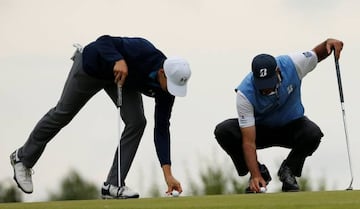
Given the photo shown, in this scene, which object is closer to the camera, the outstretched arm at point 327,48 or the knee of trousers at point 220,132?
the outstretched arm at point 327,48

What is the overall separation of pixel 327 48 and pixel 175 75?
1.98m

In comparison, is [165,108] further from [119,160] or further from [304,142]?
[304,142]

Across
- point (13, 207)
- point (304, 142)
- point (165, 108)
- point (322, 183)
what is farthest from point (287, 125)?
point (322, 183)

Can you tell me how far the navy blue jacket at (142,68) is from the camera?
9344 mm

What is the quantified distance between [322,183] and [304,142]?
16.4 m

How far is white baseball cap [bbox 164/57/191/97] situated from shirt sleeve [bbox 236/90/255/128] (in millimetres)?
1019

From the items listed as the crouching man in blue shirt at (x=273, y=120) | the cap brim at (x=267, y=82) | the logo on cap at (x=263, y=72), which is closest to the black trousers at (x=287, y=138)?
the crouching man in blue shirt at (x=273, y=120)

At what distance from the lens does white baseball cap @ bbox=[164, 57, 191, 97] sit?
29.8ft

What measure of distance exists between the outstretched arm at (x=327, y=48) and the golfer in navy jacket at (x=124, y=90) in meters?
1.72

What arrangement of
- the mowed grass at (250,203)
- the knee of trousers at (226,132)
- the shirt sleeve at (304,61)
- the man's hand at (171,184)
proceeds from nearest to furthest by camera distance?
the mowed grass at (250,203)
the man's hand at (171,184)
the shirt sleeve at (304,61)
the knee of trousers at (226,132)

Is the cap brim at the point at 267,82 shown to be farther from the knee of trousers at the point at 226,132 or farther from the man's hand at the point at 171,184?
the man's hand at the point at 171,184

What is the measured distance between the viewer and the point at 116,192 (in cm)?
964

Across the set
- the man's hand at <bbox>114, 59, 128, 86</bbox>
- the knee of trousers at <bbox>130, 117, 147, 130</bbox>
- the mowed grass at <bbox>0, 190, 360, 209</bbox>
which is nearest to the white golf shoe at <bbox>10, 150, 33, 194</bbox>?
the knee of trousers at <bbox>130, 117, 147, 130</bbox>

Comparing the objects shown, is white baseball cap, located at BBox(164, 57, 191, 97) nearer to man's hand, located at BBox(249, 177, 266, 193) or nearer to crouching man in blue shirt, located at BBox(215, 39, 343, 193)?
crouching man in blue shirt, located at BBox(215, 39, 343, 193)
